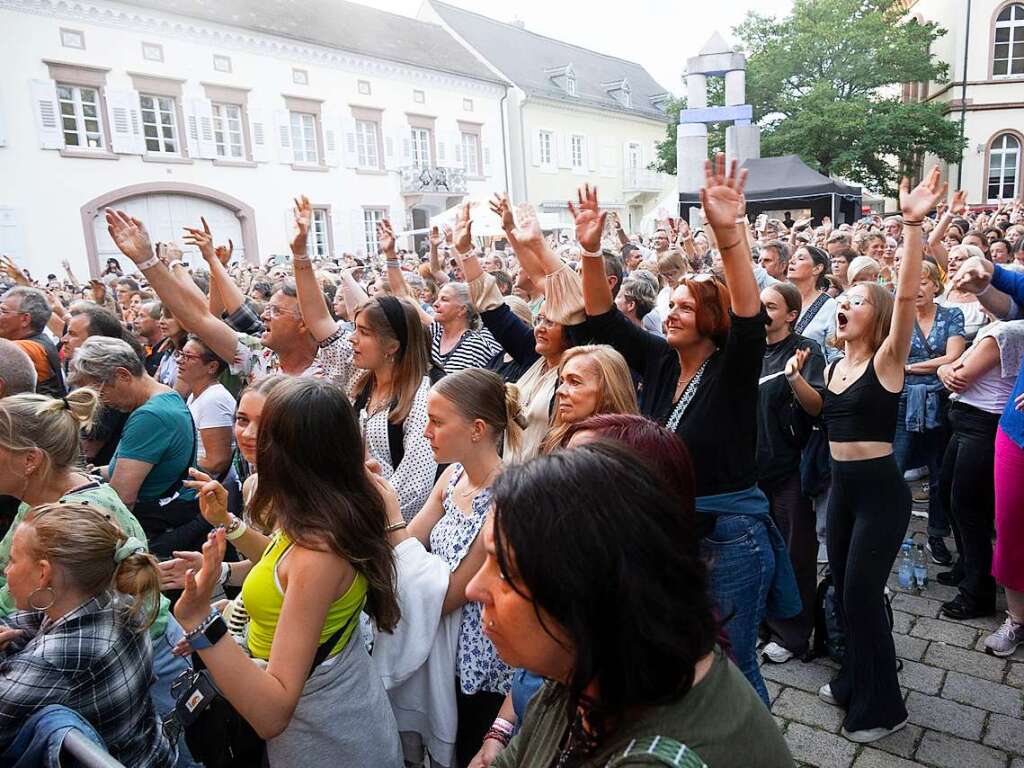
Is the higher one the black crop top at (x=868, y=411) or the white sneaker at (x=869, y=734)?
the black crop top at (x=868, y=411)

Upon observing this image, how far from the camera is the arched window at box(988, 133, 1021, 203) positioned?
30.3 metres

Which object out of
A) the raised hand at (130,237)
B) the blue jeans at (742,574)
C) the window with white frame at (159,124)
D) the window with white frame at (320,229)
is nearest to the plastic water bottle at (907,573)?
the blue jeans at (742,574)

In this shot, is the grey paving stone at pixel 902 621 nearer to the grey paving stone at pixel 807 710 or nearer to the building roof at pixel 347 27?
the grey paving stone at pixel 807 710

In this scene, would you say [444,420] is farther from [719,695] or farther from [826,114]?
[826,114]

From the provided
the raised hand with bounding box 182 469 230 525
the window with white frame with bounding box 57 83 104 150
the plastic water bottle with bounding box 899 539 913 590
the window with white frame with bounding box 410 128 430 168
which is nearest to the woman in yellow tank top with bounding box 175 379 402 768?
the raised hand with bounding box 182 469 230 525

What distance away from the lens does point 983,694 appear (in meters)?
3.15

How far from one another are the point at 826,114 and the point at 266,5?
72.8 ft

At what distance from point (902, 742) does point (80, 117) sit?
24.0 metres

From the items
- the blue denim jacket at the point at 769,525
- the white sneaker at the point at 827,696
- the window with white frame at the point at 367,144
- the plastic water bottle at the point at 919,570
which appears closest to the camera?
the blue denim jacket at the point at 769,525

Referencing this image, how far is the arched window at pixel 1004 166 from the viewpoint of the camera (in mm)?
30266

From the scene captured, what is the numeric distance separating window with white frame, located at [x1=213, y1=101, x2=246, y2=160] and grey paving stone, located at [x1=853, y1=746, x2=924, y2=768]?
24788mm

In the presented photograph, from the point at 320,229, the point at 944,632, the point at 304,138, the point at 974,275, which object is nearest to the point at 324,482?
the point at 974,275

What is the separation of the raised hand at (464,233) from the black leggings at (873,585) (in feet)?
8.00

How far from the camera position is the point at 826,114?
28.1 meters
